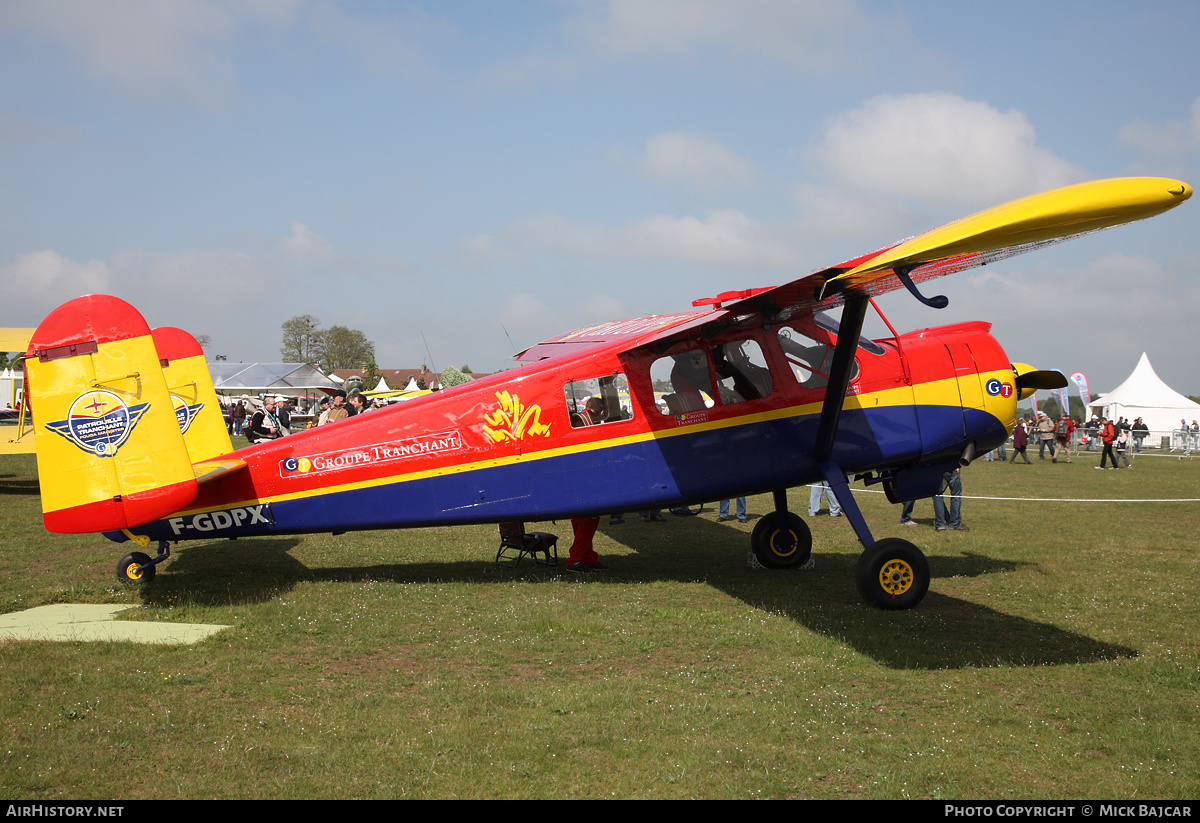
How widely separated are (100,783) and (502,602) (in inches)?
168

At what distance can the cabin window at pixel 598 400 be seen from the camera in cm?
836

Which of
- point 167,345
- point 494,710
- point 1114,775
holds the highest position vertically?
point 167,345

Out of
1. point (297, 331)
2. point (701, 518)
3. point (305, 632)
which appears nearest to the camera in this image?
point (305, 632)

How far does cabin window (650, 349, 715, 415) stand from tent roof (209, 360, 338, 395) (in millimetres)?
47478

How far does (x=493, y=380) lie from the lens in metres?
8.48

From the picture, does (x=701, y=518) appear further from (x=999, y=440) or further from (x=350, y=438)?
(x=350, y=438)

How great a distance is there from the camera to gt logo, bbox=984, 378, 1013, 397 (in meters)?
8.54

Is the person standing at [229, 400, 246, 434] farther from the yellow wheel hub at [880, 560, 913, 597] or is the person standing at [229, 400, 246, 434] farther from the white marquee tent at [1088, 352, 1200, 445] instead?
the white marquee tent at [1088, 352, 1200, 445]

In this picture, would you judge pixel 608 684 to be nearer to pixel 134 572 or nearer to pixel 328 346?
pixel 134 572

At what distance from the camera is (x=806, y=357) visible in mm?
8398

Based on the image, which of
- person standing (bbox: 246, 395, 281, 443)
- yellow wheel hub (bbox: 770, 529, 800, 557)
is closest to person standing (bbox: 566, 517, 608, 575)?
yellow wheel hub (bbox: 770, 529, 800, 557)

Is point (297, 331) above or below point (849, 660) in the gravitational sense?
above

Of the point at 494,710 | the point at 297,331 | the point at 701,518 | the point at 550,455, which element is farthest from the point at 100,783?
the point at 297,331

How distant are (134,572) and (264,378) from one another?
1985 inches
